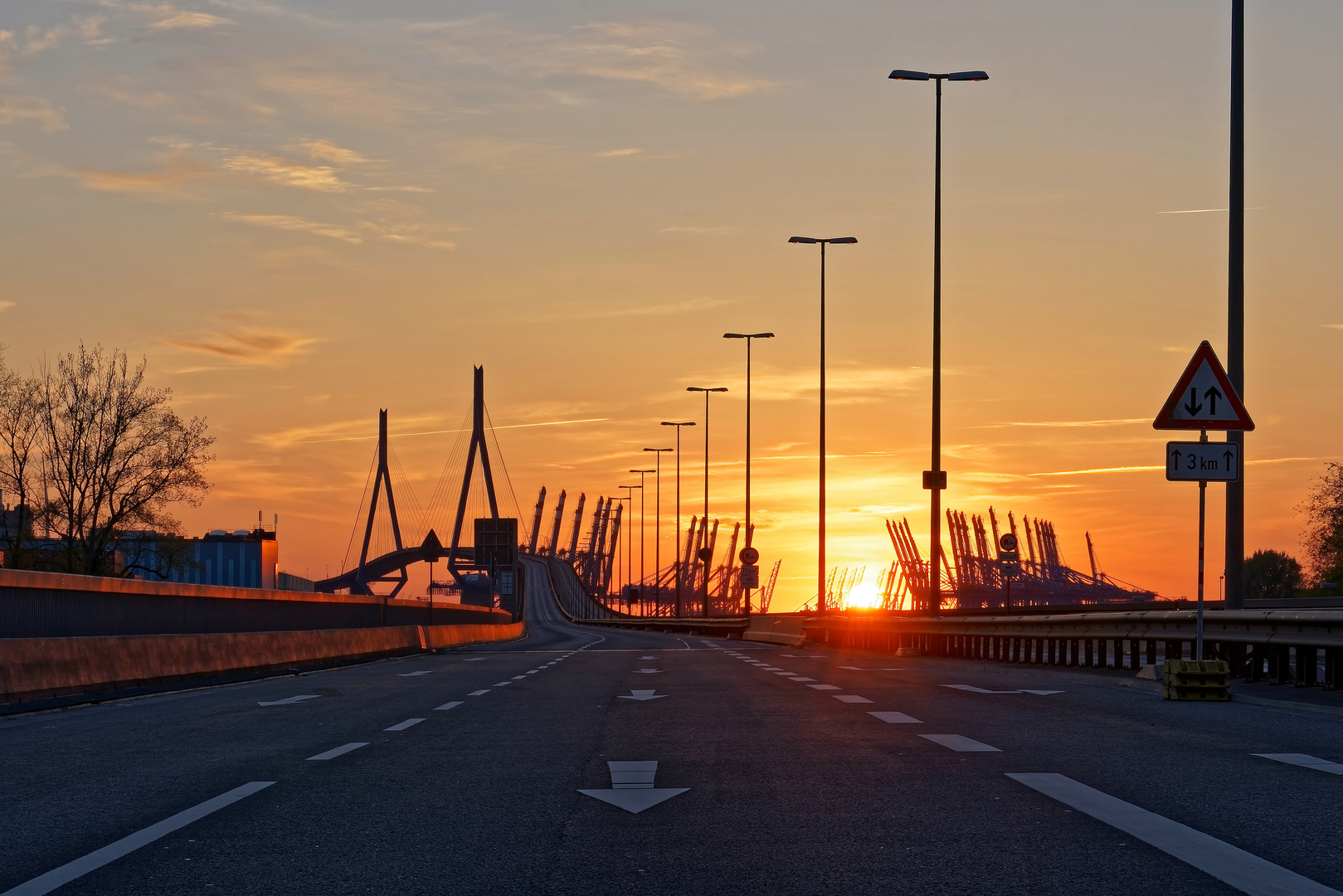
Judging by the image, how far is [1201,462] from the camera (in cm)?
1666

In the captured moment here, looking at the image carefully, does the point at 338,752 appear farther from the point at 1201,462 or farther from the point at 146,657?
the point at 146,657

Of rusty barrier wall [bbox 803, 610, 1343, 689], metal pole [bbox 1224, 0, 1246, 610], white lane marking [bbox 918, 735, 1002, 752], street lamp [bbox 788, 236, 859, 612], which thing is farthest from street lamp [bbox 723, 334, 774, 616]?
A: white lane marking [bbox 918, 735, 1002, 752]

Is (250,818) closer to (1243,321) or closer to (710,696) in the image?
(710,696)

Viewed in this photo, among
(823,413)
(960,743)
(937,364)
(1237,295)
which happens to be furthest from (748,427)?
(960,743)

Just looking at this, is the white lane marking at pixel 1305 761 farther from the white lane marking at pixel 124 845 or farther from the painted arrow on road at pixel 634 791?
the white lane marking at pixel 124 845

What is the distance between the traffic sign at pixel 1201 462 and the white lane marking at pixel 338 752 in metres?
8.57

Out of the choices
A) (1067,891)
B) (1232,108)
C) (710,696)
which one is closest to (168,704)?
(710,696)

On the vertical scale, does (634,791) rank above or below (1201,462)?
below

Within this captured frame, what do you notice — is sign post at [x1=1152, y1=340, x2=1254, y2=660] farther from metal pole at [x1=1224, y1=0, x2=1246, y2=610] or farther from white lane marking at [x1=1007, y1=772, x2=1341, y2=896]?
white lane marking at [x1=1007, y1=772, x2=1341, y2=896]

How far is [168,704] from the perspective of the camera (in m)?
16.9

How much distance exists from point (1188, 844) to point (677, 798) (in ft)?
8.59

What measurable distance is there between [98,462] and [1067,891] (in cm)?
7499

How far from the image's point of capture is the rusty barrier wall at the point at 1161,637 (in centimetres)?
1677

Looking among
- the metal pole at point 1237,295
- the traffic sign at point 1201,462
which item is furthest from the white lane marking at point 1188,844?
the metal pole at point 1237,295
